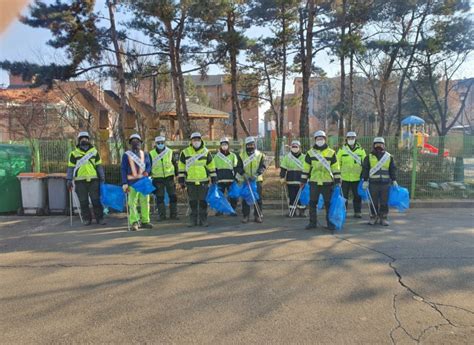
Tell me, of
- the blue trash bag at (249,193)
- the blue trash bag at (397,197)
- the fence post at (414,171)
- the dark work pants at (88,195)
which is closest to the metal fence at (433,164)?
the fence post at (414,171)

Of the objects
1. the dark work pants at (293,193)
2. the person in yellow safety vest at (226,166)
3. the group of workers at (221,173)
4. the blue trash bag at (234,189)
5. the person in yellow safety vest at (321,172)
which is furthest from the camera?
the dark work pants at (293,193)

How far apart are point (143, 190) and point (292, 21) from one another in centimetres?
Result: 1290

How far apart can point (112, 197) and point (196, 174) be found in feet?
7.58

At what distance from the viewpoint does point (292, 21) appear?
58.7ft

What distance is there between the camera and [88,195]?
885cm

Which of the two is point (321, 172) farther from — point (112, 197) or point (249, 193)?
point (112, 197)

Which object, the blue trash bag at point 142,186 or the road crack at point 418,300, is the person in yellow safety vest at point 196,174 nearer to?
the blue trash bag at point 142,186

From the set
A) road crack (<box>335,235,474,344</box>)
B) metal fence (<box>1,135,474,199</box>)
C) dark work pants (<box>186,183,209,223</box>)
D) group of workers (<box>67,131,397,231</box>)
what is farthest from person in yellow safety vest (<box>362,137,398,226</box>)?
dark work pants (<box>186,183,209,223</box>)

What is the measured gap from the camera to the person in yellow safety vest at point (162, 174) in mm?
9141

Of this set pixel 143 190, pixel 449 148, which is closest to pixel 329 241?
pixel 143 190

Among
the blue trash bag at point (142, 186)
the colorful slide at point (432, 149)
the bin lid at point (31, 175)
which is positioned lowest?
the blue trash bag at point (142, 186)

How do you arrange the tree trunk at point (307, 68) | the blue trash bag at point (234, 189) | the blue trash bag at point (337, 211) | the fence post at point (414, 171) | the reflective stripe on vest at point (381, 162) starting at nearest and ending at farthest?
1. the blue trash bag at point (337, 211)
2. the reflective stripe on vest at point (381, 162)
3. the blue trash bag at point (234, 189)
4. the fence post at point (414, 171)
5. the tree trunk at point (307, 68)

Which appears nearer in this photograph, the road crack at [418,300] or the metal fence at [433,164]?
the road crack at [418,300]

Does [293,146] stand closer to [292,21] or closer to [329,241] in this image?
[329,241]
